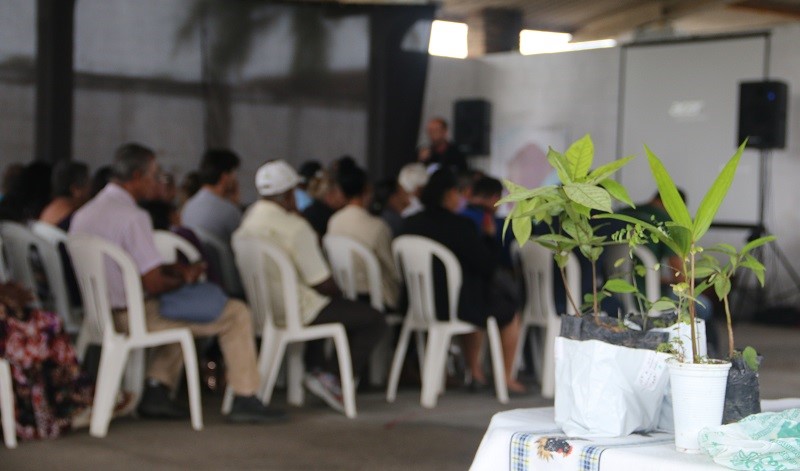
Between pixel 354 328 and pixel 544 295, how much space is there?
3.58ft

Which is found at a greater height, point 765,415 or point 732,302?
point 765,415

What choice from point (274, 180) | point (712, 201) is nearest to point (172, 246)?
point (274, 180)

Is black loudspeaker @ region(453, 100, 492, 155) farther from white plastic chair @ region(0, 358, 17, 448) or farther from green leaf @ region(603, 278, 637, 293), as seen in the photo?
green leaf @ region(603, 278, 637, 293)

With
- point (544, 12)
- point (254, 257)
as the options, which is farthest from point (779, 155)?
point (254, 257)

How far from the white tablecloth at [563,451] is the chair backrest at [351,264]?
3325 mm

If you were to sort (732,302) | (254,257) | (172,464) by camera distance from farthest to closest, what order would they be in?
(732,302) < (254,257) < (172,464)

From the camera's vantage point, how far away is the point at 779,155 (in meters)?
9.86

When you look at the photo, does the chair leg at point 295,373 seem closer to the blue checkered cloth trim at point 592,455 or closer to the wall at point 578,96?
the blue checkered cloth trim at point 592,455

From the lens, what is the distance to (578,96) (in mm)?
11500

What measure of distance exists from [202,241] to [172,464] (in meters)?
1.74

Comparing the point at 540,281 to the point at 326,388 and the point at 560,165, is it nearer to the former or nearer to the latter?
the point at 326,388

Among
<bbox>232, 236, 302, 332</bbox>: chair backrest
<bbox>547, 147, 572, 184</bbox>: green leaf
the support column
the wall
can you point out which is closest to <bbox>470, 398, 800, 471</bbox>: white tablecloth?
<bbox>547, 147, 572, 184</bbox>: green leaf

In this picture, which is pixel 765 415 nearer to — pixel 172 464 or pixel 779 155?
pixel 172 464

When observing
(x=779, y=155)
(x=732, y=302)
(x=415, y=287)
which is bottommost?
(x=732, y=302)
